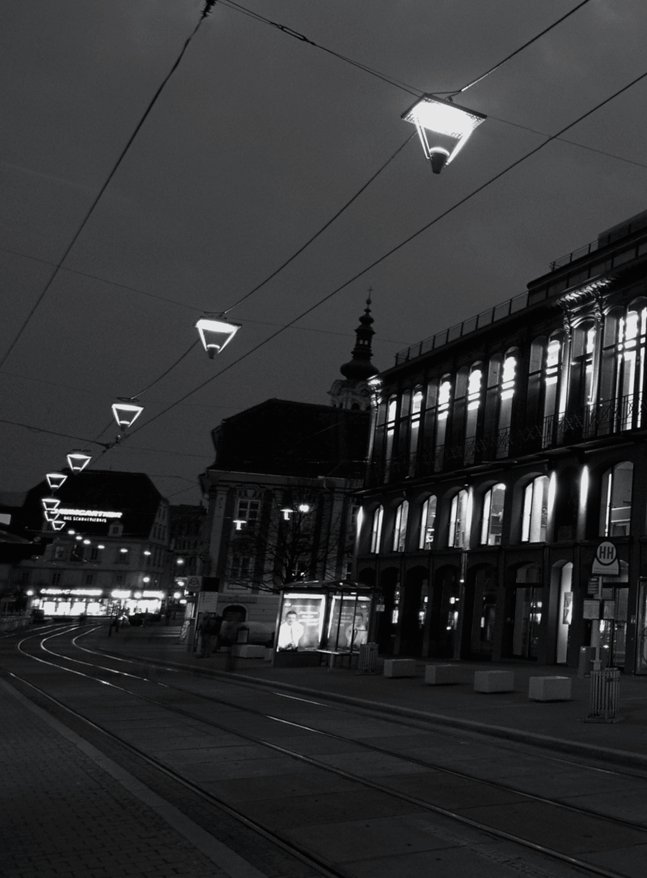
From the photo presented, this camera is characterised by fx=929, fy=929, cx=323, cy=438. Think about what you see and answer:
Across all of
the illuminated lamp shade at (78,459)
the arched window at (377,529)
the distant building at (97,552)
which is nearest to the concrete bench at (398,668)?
the illuminated lamp shade at (78,459)

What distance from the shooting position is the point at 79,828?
25.2 feet

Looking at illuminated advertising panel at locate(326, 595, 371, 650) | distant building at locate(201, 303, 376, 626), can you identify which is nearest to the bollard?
illuminated advertising panel at locate(326, 595, 371, 650)

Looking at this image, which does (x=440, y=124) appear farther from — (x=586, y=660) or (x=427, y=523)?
(x=427, y=523)

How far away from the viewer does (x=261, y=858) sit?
7094 mm

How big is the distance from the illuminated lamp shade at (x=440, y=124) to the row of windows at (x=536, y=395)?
21980 mm

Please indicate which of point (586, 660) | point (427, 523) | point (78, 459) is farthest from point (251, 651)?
point (586, 660)

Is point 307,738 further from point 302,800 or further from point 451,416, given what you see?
point 451,416

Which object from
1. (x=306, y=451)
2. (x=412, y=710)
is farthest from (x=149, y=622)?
(x=412, y=710)

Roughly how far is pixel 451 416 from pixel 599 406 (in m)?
10.4

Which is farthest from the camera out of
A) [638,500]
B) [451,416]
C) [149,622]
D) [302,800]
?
[149,622]

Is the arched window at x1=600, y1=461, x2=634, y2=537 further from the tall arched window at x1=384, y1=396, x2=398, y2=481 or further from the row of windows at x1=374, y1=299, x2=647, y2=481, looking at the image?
the tall arched window at x1=384, y1=396, x2=398, y2=481

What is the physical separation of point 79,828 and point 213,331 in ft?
41.5

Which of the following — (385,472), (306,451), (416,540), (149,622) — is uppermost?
(306,451)

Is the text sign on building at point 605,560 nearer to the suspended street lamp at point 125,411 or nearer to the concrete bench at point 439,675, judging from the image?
the concrete bench at point 439,675
